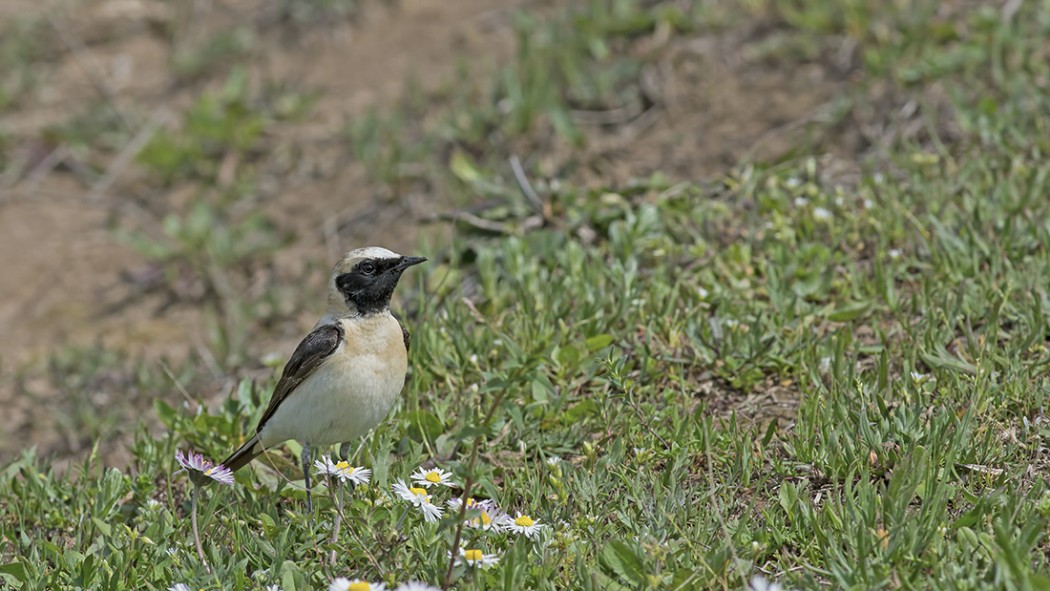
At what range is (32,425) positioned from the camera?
651 cm

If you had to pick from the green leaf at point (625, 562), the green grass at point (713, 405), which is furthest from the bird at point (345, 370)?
the green leaf at point (625, 562)

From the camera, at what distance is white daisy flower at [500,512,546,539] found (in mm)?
3844

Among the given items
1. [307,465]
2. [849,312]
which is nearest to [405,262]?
[307,465]

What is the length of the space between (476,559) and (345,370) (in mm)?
1034

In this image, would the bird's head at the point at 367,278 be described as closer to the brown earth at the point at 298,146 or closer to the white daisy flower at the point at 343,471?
the white daisy flower at the point at 343,471

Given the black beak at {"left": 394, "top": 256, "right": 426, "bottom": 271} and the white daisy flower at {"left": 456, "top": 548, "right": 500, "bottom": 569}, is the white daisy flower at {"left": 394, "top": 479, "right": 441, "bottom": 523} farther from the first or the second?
the black beak at {"left": 394, "top": 256, "right": 426, "bottom": 271}

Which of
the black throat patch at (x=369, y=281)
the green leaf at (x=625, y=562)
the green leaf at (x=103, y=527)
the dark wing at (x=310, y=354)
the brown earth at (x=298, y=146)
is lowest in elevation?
the brown earth at (x=298, y=146)

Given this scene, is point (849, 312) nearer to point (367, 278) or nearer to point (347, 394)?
point (367, 278)

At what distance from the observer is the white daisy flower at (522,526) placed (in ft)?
12.6

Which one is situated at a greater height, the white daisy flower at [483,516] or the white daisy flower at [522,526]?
the white daisy flower at [483,516]

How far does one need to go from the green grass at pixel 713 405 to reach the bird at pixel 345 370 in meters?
0.19

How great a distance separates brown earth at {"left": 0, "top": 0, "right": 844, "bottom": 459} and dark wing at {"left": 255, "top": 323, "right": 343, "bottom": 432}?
1.96 metres

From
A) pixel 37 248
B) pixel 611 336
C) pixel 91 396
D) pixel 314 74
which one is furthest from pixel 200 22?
pixel 611 336

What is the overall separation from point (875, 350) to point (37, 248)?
18.6 ft
